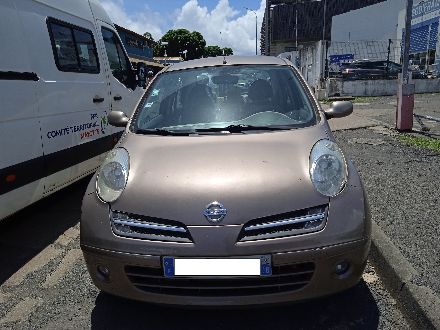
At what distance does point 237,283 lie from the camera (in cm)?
229

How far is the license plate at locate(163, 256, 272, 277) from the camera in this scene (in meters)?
2.24

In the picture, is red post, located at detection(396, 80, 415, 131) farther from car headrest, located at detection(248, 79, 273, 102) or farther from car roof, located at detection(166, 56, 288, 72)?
car headrest, located at detection(248, 79, 273, 102)

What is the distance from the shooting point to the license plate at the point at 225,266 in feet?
7.34

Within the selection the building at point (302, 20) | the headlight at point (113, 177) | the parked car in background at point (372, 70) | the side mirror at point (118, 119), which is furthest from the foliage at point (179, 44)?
the headlight at point (113, 177)

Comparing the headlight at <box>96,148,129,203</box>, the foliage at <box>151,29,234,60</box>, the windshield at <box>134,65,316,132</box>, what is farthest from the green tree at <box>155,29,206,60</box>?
the headlight at <box>96,148,129,203</box>

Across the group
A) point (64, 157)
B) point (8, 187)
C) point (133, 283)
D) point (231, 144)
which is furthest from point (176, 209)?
point (64, 157)

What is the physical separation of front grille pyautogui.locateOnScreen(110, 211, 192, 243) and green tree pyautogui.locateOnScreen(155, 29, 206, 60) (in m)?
81.6

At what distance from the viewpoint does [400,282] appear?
2.82 metres

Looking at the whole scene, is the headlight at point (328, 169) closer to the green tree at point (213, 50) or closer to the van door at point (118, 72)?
the van door at point (118, 72)

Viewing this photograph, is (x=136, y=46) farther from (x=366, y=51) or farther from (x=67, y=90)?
(x=67, y=90)

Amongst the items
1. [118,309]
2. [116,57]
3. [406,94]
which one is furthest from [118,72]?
[406,94]

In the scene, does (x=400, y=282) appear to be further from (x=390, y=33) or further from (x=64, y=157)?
(x=390, y=33)

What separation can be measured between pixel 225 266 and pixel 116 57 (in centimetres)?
466

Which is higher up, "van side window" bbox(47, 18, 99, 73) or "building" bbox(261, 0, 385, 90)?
"building" bbox(261, 0, 385, 90)
